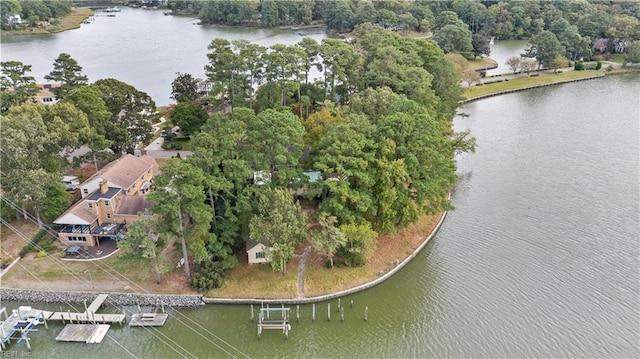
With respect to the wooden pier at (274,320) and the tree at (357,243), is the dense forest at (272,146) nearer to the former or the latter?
the tree at (357,243)

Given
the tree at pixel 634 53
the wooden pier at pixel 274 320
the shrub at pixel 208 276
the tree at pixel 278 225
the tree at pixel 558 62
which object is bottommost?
the wooden pier at pixel 274 320

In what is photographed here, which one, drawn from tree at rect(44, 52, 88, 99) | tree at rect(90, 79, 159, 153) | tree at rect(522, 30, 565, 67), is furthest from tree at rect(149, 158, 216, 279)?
tree at rect(522, 30, 565, 67)

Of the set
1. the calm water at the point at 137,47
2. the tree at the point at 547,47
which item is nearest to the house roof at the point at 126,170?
the calm water at the point at 137,47

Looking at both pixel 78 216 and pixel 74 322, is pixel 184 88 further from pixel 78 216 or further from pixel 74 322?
pixel 74 322

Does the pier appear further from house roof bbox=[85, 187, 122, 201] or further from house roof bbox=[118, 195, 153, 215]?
house roof bbox=[85, 187, 122, 201]

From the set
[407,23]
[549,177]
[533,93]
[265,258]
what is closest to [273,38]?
[407,23]

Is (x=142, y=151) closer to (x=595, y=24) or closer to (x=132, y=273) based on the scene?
(x=132, y=273)
